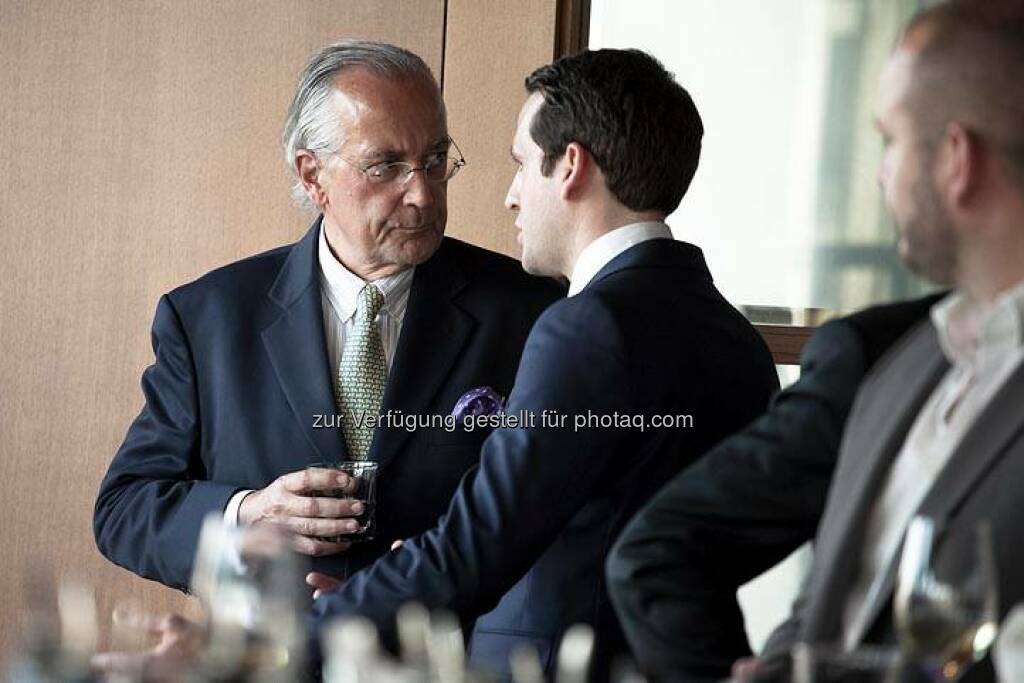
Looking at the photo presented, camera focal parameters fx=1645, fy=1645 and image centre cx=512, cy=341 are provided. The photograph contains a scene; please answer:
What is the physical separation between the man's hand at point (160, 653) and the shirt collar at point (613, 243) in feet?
3.52

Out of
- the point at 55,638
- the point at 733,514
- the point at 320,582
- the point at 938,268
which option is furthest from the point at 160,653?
the point at 320,582

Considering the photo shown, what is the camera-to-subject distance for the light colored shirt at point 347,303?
3.13m

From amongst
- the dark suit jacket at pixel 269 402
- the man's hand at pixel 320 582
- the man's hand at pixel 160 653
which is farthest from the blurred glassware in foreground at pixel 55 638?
the dark suit jacket at pixel 269 402

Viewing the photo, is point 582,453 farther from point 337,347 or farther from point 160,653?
point 160,653

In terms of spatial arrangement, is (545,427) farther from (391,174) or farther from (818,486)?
A: (391,174)

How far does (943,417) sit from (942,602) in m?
0.41

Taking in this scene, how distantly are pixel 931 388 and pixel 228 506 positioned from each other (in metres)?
1.46

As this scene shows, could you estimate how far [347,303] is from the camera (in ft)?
10.3

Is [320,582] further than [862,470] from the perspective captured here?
Yes

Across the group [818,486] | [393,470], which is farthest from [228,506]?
[818,486]

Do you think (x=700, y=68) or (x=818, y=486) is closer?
(x=818, y=486)

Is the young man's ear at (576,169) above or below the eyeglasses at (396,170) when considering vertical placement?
above

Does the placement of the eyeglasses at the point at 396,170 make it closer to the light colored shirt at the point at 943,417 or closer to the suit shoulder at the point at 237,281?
the suit shoulder at the point at 237,281

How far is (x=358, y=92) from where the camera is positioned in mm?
3119
